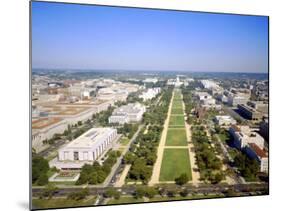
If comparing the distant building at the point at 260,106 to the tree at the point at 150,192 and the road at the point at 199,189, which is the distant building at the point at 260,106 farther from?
the tree at the point at 150,192

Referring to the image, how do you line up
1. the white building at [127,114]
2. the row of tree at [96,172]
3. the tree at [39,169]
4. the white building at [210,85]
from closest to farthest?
the tree at [39,169] < the row of tree at [96,172] < the white building at [127,114] < the white building at [210,85]

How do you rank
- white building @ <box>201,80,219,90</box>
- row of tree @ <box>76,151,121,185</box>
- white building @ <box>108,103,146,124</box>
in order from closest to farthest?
row of tree @ <box>76,151,121,185</box>, white building @ <box>108,103,146,124</box>, white building @ <box>201,80,219,90</box>

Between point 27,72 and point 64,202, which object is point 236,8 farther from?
A: point 64,202

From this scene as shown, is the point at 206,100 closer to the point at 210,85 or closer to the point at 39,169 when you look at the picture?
the point at 210,85

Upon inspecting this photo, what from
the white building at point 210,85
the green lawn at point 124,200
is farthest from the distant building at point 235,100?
the green lawn at point 124,200

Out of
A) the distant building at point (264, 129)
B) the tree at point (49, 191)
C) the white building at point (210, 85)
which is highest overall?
the white building at point (210, 85)

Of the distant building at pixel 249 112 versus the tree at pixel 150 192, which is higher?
the distant building at pixel 249 112

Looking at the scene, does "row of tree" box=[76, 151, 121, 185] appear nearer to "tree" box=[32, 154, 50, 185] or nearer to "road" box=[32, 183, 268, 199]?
"road" box=[32, 183, 268, 199]

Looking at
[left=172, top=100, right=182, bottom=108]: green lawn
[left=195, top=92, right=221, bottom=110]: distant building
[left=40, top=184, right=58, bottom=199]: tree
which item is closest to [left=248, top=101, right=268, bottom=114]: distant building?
[left=195, top=92, right=221, bottom=110]: distant building
